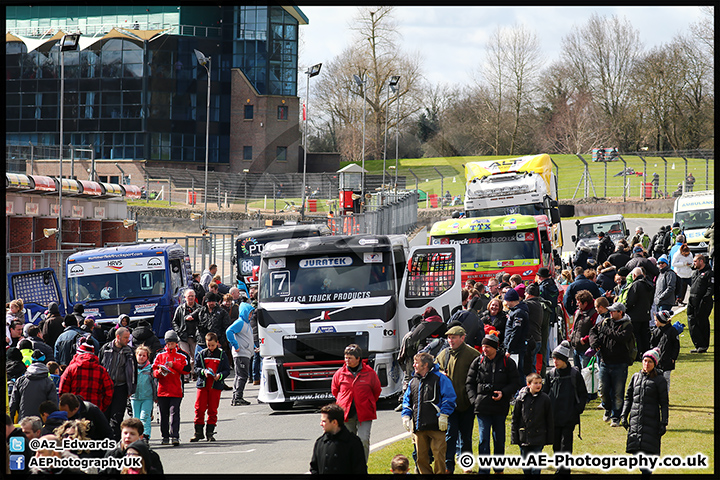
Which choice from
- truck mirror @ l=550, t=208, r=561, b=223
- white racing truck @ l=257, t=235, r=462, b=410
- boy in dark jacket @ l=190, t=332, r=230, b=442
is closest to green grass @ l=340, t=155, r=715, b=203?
truck mirror @ l=550, t=208, r=561, b=223

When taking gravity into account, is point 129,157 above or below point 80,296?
above

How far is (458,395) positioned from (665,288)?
894cm

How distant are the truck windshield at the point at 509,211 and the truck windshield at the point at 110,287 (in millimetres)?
12136

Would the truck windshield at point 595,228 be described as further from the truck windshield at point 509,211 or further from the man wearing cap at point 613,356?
the man wearing cap at point 613,356

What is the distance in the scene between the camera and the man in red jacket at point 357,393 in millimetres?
9641

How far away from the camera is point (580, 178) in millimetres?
59781

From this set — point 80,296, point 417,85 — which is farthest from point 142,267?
point 417,85

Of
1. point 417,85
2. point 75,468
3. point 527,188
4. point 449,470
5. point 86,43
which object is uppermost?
point 86,43

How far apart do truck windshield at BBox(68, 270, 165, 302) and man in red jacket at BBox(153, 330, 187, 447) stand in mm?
8407

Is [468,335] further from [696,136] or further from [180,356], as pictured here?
[696,136]

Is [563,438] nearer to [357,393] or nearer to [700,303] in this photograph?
[357,393]

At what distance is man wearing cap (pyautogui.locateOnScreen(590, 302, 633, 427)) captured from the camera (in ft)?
38.2

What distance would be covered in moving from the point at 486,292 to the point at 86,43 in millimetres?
64429

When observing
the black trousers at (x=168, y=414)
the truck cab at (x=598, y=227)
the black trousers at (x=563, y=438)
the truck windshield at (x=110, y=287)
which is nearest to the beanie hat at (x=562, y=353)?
the black trousers at (x=563, y=438)
